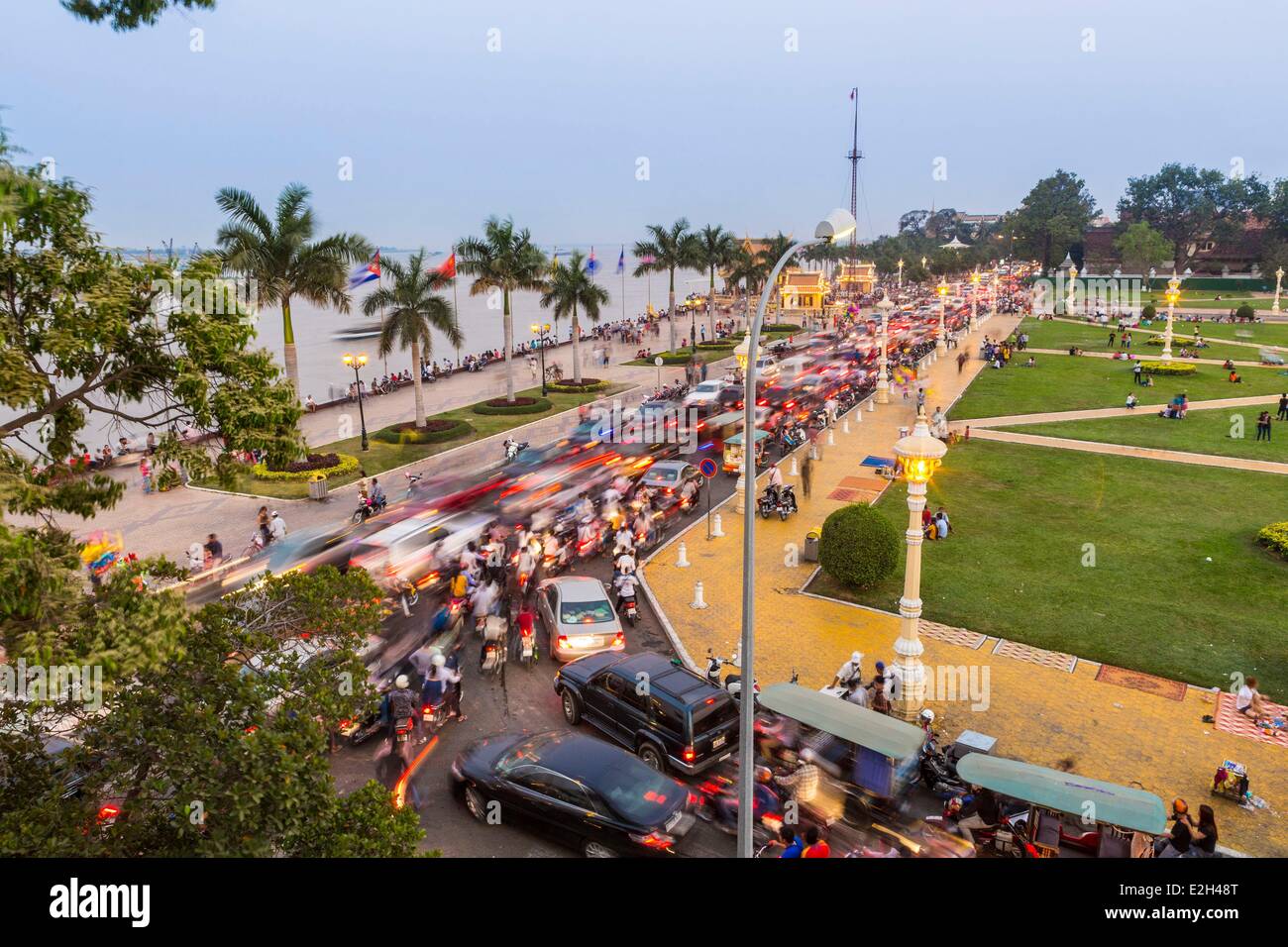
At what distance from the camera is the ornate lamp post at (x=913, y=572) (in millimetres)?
13992

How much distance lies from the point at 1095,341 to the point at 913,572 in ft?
208

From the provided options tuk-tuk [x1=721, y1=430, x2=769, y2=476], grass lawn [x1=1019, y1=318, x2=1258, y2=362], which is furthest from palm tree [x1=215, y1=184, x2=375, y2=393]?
grass lawn [x1=1019, y1=318, x2=1258, y2=362]

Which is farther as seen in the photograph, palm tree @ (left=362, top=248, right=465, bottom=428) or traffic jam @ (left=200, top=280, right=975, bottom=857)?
palm tree @ (left=362, top=248, right=465, bottom=428)

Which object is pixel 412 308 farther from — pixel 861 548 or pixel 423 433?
pixel 861 548

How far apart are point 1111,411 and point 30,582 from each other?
139 ft

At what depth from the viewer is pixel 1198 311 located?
88875mm

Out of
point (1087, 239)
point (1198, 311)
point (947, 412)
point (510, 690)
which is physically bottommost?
point (510, 690)

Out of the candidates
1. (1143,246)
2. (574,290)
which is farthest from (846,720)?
(1143,246)

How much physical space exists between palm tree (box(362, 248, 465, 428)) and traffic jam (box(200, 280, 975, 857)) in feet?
31.3

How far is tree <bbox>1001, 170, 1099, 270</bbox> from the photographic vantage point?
454ft

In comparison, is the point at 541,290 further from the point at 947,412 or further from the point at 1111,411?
the point at 1111,411

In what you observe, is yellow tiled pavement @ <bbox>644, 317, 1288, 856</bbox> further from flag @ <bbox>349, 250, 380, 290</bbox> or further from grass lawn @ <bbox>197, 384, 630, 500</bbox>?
flag @ <bbox>349, 250, 380, 290</bbox>

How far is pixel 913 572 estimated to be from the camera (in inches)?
573
